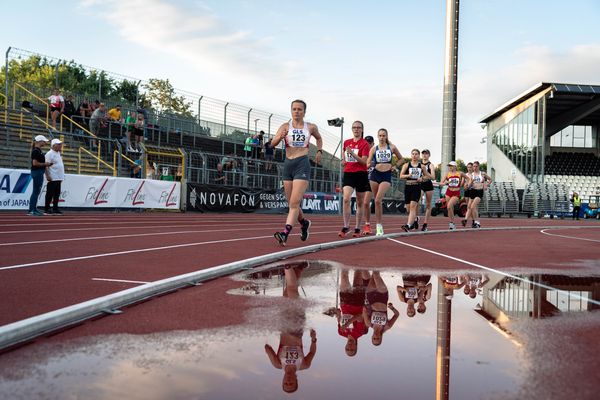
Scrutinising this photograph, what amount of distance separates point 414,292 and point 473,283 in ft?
2.98

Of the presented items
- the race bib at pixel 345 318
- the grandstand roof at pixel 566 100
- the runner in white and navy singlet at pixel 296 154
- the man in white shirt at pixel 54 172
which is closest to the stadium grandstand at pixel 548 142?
the grandstand roof at pixel 566 100

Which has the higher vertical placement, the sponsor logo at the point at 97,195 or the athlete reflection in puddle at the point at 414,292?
the sponsor logo at the point at 97,195

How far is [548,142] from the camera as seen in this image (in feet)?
187

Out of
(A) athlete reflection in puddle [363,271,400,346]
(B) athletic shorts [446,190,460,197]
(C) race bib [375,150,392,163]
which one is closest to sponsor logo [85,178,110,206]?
(C) race bib [375,150,392,163]

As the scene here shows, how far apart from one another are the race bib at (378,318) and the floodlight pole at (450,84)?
3396 cm

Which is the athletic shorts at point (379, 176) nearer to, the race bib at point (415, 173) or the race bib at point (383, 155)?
the race bib at point (383, 155)

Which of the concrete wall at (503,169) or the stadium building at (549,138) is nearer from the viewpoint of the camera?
the stadium building at (549,138)

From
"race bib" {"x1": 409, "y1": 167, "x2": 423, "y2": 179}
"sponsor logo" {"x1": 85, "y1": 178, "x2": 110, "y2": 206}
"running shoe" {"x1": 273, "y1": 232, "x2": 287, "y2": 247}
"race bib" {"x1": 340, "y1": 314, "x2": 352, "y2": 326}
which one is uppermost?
"race bib" {"x1": 409, "y1": 167, "x2": 423, "y2": 179}

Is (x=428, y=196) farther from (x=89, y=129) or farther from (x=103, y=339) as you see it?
(x=89, y=129)

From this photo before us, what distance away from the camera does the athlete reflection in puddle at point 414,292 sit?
13.4ft

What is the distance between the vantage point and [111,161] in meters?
21.4

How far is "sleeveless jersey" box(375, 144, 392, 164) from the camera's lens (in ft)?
38.3

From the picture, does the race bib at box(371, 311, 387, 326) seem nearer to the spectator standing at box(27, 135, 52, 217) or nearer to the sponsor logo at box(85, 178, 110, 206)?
the spectator standing at box(27, 135, 52, 217)

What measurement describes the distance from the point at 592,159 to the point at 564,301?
57.5 metres
